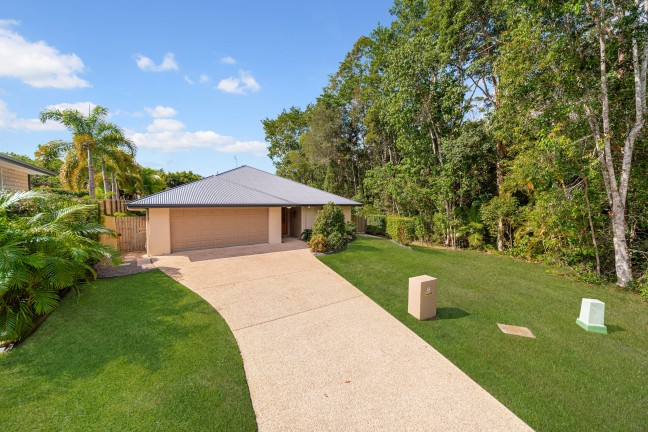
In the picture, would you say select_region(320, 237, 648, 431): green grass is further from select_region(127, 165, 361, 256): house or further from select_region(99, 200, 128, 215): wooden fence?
select_region(99, 200, 128, 215): wooden fence

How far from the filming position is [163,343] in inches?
180

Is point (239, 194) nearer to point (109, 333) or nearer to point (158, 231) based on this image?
point (158, 231)

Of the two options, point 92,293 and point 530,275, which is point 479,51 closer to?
point 530,275

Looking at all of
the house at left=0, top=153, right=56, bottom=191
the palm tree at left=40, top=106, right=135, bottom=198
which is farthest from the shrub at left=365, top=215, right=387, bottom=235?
the house at left=0, top=153, right=56, bottom=191

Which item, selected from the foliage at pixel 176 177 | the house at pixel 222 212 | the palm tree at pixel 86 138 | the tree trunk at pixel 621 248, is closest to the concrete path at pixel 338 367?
the house at pixel 222 212

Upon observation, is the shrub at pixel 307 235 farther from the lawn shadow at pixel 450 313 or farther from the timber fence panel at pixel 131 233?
the lawn shadow at pixel 450 313

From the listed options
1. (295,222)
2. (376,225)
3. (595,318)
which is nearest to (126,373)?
(595,318)

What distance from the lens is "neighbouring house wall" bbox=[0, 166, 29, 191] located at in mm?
11551

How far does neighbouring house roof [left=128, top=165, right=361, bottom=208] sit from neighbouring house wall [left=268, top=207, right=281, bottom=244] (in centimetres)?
69

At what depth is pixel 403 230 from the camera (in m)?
15.4

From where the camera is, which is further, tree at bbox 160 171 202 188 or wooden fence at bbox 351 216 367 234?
tree at bbox 160 171 202 188

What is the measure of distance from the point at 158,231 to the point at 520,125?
1562cm

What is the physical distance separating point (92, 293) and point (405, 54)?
17298 mm

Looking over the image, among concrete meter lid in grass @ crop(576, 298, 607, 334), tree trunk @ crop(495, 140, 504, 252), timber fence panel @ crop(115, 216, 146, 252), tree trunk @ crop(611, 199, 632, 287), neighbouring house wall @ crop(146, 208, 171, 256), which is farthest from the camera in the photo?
tree trunk @ crop(495, 140, 504, 252)
